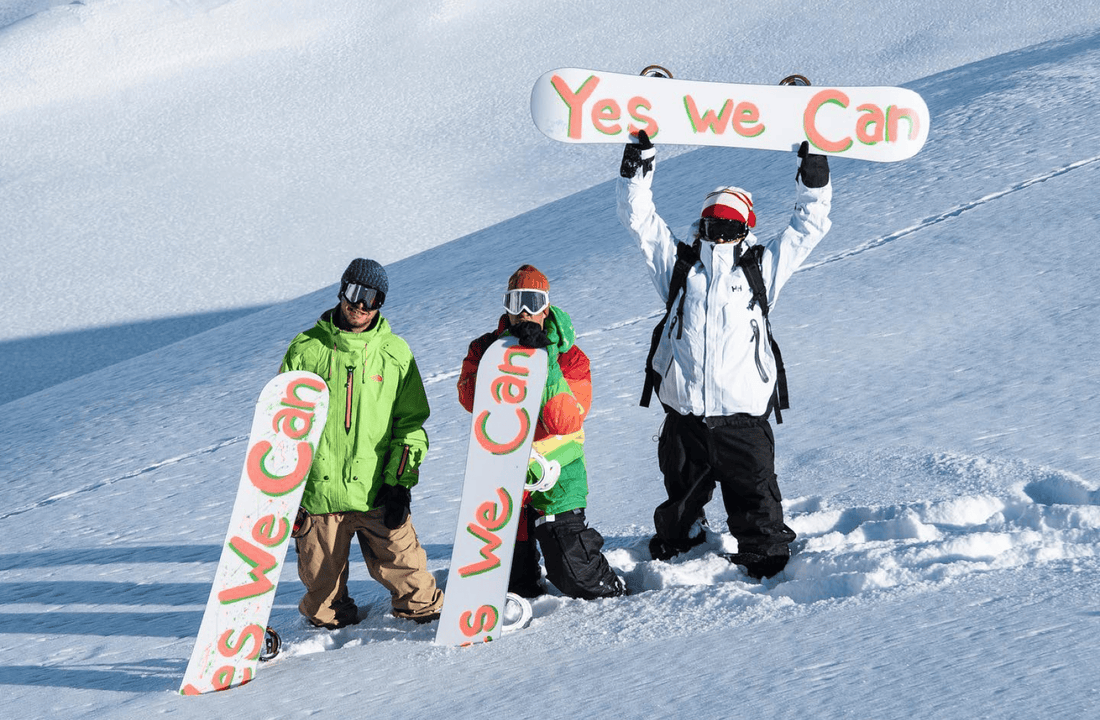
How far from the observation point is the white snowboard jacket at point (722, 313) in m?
3.73

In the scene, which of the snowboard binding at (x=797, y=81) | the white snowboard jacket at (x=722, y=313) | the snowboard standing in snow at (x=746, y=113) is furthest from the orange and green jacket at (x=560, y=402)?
the snowboard binding at (x=797, y=81)

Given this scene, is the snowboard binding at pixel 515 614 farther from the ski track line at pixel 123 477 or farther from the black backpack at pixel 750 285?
the ski track line at pixel 123 477

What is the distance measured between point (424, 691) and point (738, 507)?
1273mm

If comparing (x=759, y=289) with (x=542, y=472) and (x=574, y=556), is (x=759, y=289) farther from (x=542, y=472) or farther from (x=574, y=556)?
(x=574, y=556)

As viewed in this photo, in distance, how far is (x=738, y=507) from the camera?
12.8 ft

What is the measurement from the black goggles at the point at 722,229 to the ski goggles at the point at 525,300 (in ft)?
1.95

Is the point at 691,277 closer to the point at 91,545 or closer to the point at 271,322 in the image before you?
the point at 91,545

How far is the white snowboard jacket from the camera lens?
373 centimetres

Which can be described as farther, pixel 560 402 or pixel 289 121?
pixel 289 121

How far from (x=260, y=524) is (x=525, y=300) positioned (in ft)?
3.65

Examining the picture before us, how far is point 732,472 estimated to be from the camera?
3830 millimetres

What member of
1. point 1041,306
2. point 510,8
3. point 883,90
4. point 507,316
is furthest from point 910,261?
point 510,8

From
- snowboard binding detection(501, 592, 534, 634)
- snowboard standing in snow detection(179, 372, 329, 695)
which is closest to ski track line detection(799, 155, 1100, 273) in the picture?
snowboard binding detection(501, 592, 534, 634)

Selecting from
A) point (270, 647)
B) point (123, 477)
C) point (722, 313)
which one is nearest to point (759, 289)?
point (722, 313)
